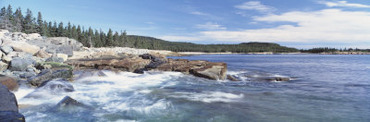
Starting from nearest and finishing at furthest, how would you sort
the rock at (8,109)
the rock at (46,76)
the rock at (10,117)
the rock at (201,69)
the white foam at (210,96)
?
the rock at (10,117)
the rock at (8,109)
the white foam at (210,96)
the rock at (46,76)
the rock at (201,69)

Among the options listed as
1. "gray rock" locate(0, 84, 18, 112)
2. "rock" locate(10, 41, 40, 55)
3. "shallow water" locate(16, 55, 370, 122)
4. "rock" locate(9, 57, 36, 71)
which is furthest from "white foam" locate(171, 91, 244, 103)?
"rock" locate(10, 41, 40, 55)

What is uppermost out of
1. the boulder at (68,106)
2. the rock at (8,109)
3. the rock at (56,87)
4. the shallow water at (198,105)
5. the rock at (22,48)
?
the rock at (22,48)

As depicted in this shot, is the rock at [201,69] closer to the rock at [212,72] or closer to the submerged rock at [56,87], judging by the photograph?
the rock at [212,72]

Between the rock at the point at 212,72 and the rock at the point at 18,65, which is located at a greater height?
the rock at the point at 18,65

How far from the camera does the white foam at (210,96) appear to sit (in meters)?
10.7

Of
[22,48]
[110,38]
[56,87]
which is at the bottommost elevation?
[56,87]

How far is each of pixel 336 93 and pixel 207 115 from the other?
377 inches

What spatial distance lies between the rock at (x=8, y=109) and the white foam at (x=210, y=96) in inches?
274

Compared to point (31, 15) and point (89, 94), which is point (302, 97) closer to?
point (89, 94)

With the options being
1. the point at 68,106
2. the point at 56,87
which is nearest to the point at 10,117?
the point at 68,106

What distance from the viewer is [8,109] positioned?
598cm

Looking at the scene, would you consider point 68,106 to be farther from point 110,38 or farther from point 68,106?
point 110,38

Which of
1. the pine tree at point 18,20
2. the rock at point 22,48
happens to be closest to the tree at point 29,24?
the pine tree at point 18,20

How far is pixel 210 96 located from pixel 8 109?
8577 mm
